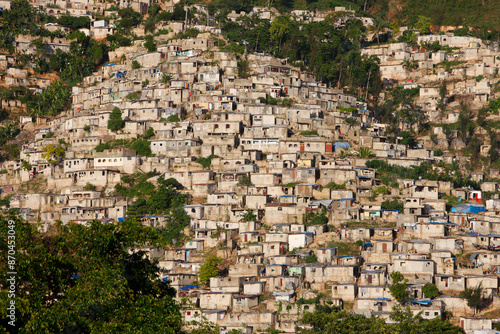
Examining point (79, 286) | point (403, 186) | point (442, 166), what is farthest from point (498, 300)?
point (79, 286)

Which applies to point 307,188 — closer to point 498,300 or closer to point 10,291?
point 498,300

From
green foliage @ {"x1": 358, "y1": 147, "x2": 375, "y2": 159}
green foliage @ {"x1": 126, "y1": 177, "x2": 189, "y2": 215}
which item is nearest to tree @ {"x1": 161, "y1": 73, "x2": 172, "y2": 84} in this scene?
green foliage @ {"x1": 126, "y1": 177, "x2": 189, "y2": 215}

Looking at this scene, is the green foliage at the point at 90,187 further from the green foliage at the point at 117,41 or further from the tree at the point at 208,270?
the green foliage at the point at 117,41

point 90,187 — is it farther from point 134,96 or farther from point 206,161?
point 134,96

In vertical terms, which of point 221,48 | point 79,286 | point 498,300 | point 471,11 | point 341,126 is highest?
point 471,11

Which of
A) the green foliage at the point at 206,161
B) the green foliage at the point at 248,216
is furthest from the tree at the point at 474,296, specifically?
the green foliage at the point at 206,161

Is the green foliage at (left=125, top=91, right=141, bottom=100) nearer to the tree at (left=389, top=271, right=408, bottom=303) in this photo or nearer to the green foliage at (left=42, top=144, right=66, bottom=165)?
the green foliage at (left=42, top=144, right=66, bottom=165)
